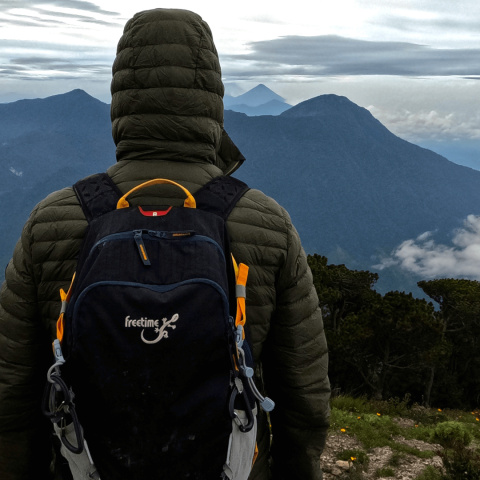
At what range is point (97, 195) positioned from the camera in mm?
1750

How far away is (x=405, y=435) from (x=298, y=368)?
6047 mm

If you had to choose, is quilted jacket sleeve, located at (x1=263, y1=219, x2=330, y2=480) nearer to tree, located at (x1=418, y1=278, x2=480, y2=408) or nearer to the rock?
the rock

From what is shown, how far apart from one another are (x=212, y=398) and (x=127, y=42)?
4.23 feet

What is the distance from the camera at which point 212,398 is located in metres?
1.52

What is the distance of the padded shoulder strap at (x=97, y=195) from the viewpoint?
1721mm

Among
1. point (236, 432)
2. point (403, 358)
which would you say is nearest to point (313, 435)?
point (236, 432)

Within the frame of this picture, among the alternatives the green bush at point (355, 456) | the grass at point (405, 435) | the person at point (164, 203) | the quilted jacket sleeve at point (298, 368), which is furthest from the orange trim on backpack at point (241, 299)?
the green bush at point (355, 456)

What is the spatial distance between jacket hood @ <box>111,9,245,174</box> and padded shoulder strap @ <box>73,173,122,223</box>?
0.16 meters

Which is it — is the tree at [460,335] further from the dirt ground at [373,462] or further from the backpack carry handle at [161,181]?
the backpack carry handle at [161,181]

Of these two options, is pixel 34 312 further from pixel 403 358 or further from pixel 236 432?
pixel 403 358

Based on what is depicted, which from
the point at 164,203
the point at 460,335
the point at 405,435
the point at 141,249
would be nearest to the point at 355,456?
the point at 405,435

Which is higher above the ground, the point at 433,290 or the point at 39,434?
the point at 39,434

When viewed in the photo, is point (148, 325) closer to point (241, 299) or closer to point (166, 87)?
point (241, 299)

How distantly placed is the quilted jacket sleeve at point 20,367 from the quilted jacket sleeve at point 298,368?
0.87 metres
